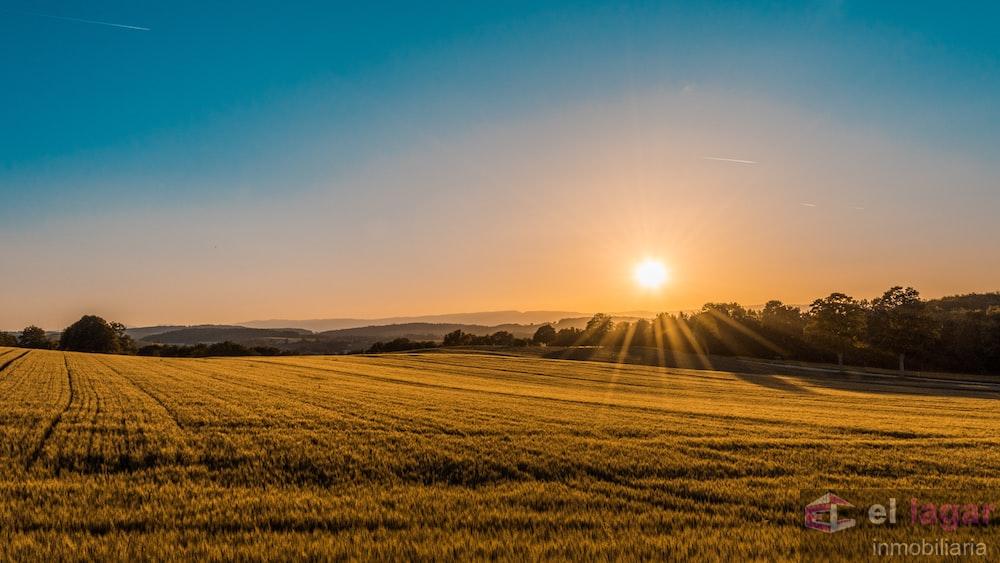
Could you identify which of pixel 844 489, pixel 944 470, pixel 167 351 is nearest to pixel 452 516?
pixel 844 489

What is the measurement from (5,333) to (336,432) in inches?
6985

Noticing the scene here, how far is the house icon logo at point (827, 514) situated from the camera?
7195 millimetres

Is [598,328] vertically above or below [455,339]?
above

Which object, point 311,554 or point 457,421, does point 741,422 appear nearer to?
point 457,421

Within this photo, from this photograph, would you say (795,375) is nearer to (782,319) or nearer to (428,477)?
(428,477)

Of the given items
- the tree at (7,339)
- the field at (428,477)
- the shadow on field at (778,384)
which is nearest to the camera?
the field at (428,477)

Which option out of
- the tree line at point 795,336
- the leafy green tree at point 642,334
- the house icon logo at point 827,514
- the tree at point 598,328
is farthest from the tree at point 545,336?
the house icon logo at point 827,514

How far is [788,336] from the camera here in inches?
4183

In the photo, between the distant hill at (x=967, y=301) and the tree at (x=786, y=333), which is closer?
the tree at (x=786, y=333)

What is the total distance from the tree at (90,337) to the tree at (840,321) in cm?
14518

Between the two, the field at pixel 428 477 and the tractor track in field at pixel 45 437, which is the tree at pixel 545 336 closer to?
the field at pixel 428 477

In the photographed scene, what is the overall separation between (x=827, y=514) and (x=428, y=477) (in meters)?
6.94

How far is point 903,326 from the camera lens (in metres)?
73.9

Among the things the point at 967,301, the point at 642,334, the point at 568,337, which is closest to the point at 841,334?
the point at 642,334
